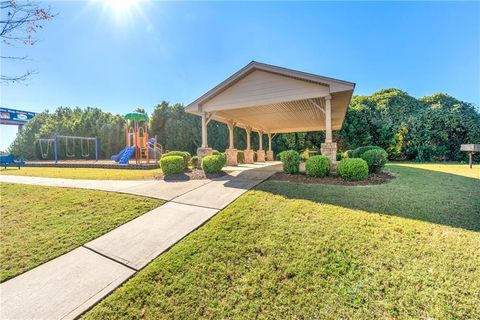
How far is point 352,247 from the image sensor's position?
283 cm

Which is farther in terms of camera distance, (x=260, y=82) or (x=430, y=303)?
(x=260, y=82)

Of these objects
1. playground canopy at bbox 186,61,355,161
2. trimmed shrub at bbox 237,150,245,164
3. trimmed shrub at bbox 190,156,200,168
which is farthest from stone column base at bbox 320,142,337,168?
trimmed shrub at bbox 237,150,245,164

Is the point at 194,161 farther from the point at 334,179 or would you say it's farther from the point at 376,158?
the point at 376,158

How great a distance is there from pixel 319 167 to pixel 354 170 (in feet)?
3.38

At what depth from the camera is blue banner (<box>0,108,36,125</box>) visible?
3107 centimetres

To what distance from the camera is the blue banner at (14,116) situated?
31.1m

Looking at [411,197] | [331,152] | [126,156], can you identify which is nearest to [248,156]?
[331,152]

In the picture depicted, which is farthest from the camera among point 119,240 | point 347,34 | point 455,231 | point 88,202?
point 347,34

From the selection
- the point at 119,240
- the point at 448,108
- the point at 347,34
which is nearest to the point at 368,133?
the point at 448,108

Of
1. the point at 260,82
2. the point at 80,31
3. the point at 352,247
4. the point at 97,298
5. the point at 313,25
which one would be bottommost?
the point at 97,298

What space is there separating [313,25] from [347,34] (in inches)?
82.2

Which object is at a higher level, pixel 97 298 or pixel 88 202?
pixel 88 202

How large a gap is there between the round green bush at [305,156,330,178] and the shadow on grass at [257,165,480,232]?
1.05 meters

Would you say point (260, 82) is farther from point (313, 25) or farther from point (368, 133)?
point (368, 133)
